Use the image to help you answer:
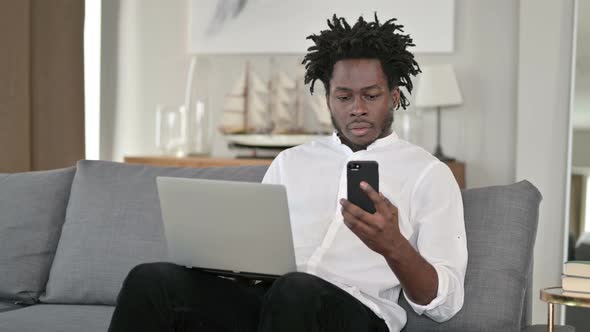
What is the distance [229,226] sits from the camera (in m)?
1.82

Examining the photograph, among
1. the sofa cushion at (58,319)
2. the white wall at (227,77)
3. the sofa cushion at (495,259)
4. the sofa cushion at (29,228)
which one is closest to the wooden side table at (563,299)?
the sofa cushion at (495,259)

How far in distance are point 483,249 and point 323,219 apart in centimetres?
38

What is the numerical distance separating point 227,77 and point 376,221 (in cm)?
319

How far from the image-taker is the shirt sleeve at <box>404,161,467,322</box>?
1927 millimetres

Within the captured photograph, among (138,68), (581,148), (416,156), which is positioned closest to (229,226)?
(416,156)

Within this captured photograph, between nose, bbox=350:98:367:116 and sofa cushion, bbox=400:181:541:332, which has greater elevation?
nose, bbox=350:98:367:116

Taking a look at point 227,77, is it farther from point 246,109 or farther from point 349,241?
point 349,241

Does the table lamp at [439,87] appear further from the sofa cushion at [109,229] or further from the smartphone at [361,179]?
the smartphone at [361,179]

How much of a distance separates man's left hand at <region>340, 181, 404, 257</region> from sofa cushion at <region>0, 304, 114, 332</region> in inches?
32.0

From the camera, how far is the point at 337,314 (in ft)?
5.71

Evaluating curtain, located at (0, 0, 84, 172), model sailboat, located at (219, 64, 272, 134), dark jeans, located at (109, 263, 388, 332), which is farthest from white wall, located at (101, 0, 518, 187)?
dark jeans, located at (109, 263, 388, 332)

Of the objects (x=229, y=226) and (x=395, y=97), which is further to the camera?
(x=395, y=97)

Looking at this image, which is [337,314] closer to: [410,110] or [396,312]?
[396,312]

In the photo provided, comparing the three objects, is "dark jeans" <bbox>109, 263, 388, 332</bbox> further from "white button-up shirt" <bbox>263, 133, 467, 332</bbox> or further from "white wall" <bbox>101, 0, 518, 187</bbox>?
"white wall" <bbox>101, 0, 518, 187</bbox>
